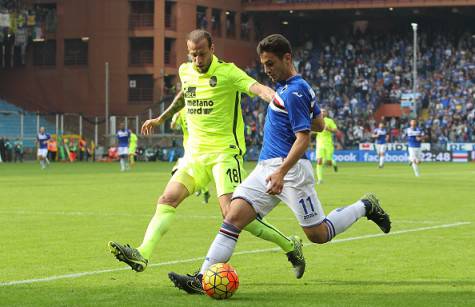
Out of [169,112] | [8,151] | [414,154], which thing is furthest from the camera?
[8,151]

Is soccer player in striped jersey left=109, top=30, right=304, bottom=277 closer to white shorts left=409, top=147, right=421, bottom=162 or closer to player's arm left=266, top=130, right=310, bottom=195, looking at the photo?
player's arm left=266, top=130, right=310, bottom=195

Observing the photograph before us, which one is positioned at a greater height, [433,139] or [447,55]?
[447,55]

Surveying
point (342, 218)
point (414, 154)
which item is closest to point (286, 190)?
point (342, 218)

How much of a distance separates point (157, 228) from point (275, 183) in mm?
1787

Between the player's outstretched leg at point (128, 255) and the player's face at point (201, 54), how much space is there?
7.14 ft

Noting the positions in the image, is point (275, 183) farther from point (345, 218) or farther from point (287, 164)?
point (345, 218)

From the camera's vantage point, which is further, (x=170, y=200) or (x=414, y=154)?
(x=414, y=154)

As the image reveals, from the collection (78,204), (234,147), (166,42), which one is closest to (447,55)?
(166,42)

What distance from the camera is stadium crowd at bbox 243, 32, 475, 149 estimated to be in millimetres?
67375

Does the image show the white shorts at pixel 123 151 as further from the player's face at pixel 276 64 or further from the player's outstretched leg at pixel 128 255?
the player's face at pixel 276 64

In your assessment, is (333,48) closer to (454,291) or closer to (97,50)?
(97,50)

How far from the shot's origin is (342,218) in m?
10.5

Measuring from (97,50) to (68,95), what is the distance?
12.7 ft

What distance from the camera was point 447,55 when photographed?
73.8 metres
